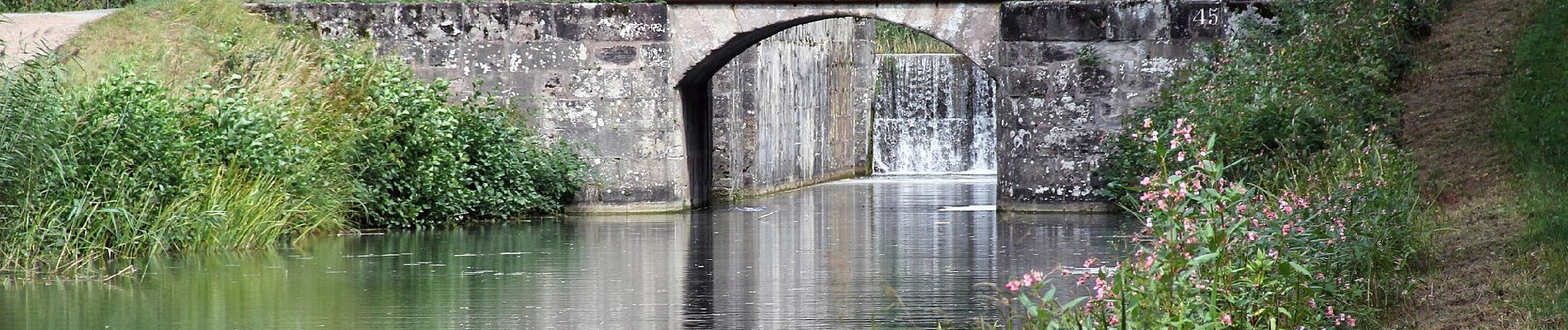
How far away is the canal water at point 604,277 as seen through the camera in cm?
854

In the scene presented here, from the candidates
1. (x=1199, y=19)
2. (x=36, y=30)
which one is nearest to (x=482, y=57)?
(x=36, y=30)

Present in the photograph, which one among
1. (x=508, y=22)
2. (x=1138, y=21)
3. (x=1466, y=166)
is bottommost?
(x=1466, y=166)

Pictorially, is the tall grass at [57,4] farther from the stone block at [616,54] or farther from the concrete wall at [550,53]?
the stone block at [616,54]

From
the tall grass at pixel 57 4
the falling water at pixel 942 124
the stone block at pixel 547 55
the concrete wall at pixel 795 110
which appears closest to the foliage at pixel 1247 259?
the stone block at pixel 547 55

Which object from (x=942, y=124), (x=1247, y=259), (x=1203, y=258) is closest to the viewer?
(x=1203, y=258)

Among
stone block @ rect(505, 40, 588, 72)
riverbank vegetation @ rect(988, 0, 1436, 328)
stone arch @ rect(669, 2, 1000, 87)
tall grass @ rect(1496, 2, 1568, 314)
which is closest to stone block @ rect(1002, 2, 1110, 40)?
stone arch @ rect(669, 2, 1000, 87)

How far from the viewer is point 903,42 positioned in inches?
1105

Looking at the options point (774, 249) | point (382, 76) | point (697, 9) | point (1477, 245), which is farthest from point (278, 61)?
point (1477, 245)

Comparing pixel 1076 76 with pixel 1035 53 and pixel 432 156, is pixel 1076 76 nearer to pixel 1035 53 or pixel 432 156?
Answer: pixel 1035 53

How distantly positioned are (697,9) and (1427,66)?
5.33 metres

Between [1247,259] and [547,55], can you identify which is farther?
[547,55]

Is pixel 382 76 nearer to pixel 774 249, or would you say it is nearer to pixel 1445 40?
pixel 774 249

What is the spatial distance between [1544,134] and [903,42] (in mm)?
18980

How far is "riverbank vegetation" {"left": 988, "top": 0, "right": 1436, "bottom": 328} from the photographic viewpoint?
6137 millimetres
